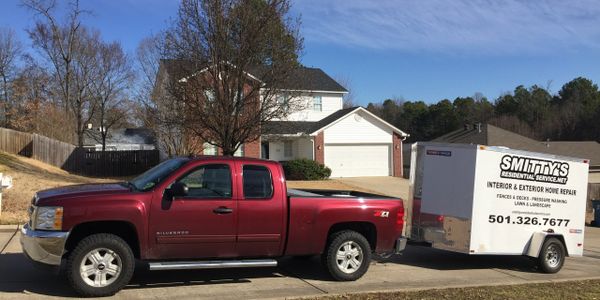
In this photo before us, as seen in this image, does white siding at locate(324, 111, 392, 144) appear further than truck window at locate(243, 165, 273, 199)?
Yes

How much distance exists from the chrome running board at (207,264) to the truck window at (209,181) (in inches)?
34.1

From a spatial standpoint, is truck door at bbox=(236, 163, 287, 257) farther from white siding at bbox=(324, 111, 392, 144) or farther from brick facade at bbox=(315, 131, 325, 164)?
white siding at bbox=(324, 111, 392, 144)

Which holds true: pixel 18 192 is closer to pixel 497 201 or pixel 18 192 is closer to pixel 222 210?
pixel 222 210

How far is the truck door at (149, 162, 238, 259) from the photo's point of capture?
6.91m

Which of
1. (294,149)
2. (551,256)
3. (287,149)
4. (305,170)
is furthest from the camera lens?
(287,149)

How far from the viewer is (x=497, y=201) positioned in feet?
31.2

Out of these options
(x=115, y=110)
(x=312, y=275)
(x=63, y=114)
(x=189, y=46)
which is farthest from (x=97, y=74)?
(x=312, y=275)

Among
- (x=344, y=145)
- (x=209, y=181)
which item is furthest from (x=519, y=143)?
(x=209, y=181)

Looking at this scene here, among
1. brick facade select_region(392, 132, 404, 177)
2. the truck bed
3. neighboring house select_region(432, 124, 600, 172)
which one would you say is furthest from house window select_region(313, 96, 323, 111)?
the truck bed

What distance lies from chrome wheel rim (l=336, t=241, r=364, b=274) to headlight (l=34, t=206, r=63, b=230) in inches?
149

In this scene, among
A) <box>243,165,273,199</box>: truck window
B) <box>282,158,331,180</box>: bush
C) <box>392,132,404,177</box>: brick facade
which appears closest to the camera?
<box>243,165,273,199</box>: truck window

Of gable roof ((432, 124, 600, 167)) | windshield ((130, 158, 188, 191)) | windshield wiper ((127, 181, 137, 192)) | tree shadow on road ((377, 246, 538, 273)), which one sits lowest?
tree shadow on road ((377, 246, 538, 273))

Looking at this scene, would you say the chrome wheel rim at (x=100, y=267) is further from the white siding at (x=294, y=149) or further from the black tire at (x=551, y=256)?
the white siding at (x=294, y=149)

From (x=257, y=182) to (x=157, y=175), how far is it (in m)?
1.35
